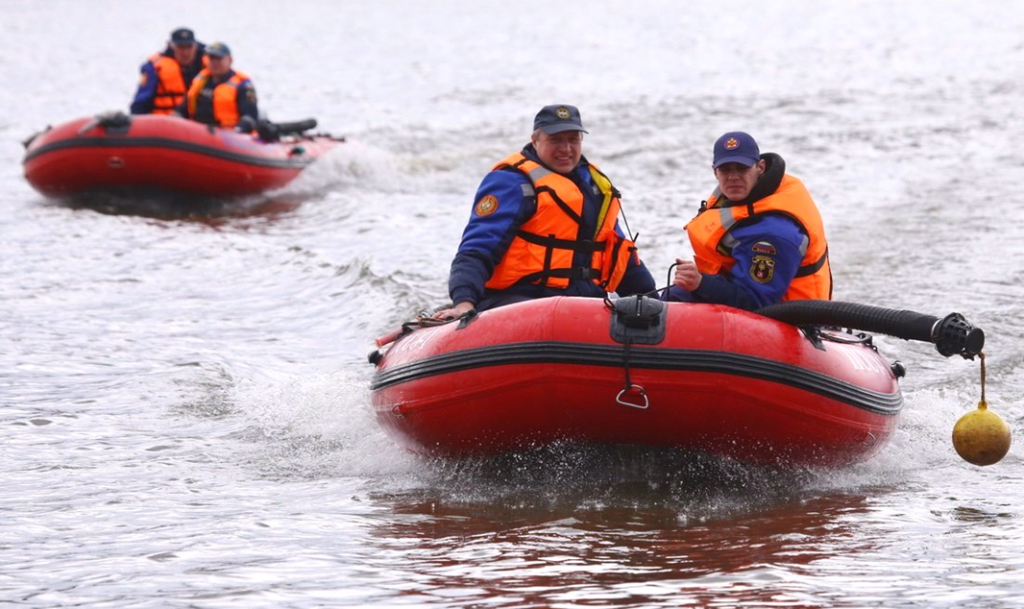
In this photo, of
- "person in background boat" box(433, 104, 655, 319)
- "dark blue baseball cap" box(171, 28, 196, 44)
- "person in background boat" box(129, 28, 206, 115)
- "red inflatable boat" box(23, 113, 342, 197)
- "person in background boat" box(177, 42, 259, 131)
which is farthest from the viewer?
"person in background boat" box(129, 28, 206, 115)

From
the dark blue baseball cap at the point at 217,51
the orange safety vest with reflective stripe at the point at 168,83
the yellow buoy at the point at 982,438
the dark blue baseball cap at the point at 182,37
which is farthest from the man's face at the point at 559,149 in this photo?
the orange safety vest with reflective stripe at the point at 168,83

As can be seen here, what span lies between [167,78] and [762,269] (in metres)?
8.52

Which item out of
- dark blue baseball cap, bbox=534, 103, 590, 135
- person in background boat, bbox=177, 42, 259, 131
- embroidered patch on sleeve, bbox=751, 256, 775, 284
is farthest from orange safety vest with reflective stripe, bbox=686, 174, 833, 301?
person in background boat, bbox=177, 42, 259, 131

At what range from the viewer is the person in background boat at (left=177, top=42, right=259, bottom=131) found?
12.3 m

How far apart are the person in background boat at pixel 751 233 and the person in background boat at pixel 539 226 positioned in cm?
51

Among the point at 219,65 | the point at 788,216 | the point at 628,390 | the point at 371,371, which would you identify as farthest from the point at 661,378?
the point at 219,65

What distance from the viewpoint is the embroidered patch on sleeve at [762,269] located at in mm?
5160

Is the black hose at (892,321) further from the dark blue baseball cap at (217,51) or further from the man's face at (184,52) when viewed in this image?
the man's face at (184,52)

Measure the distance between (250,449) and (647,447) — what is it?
176cm

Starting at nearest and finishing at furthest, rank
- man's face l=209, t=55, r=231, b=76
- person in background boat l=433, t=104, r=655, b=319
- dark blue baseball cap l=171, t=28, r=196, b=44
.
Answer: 1. person in background boat l=433, t=104, r=655, b=319
2. man's face l=209, t=55, r=231, b=76
3. dark blue baseball cap l=171, t=28, r=196, b=44

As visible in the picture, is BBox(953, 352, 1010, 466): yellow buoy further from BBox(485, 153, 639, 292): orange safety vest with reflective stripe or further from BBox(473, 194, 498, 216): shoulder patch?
BBox(473, 194, 498, 216): shoulder patch

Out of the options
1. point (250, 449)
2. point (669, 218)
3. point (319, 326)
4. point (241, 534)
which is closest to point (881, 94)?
point (669, 218)

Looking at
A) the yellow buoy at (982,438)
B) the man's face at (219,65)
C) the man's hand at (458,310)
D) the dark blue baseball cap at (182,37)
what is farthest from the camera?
the dark blue baseball cap at (182,37)

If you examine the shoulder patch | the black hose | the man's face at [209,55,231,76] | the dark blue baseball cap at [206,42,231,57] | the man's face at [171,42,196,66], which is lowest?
the black hose
